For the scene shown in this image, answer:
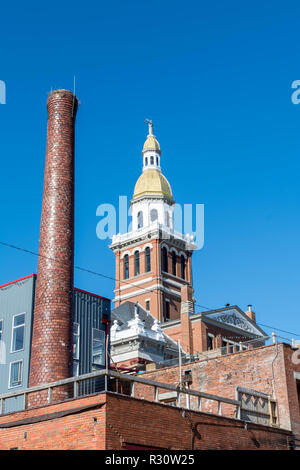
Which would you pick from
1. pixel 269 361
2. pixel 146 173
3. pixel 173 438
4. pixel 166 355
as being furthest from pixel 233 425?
pixel 146 173

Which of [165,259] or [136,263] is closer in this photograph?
[165,259]

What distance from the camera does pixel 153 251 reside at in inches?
2936

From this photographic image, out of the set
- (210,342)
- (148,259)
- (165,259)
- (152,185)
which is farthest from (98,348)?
(152,185)

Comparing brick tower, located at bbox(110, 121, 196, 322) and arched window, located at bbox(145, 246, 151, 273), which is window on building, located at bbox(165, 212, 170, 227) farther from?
arched window, located at bbox(145, 246, 151, 273)

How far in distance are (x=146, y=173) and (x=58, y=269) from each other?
58.5 m

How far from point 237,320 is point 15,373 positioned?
136 ft

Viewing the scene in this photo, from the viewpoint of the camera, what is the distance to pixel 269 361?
2794cm

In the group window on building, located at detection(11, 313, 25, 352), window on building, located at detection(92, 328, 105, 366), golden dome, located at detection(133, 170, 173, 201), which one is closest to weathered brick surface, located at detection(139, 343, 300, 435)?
window on building, located at detection(92, 328, 105, 366)

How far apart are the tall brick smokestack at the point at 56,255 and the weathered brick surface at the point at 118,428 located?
2892 millimetres

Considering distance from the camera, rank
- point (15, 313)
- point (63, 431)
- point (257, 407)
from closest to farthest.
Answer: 1. point (63, 431)
2. point (257, 407)
3. point (15, 313)

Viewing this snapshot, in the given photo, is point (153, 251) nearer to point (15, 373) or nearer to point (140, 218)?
point (140, 218)

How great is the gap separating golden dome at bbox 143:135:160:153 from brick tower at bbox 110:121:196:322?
0.13 metres
